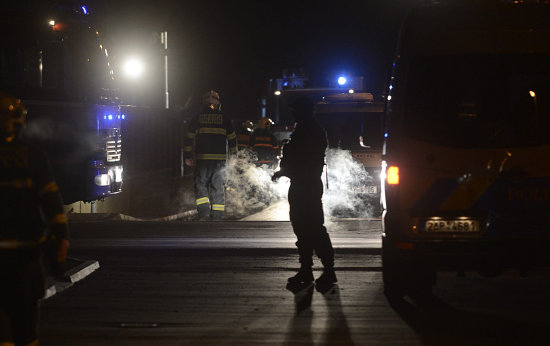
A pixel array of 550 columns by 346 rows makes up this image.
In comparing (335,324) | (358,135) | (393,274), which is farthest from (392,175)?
(358,135)

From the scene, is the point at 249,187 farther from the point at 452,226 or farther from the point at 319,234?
the point at 452,226

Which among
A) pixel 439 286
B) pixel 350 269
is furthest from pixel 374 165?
pixel 439 286

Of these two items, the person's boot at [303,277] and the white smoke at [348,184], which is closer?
the person's boot at [303,277]

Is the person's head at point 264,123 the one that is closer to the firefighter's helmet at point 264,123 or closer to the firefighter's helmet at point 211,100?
the firefighter's helmet at point 264,123

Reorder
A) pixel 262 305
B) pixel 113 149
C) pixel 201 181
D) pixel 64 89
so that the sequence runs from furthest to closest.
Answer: pixel 201 181 → pixel 113 149 → pixel 64 89 → pixel 262 305

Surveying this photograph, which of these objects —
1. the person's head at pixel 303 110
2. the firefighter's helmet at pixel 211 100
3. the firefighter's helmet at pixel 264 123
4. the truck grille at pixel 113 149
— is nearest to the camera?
the person's head at pixel 303 110

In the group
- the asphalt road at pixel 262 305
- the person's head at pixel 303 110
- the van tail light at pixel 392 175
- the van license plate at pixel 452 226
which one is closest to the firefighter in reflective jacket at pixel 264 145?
the asphalt road at pixel 262 305

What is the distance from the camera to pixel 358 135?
52.1ft

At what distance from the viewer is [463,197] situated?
703cm

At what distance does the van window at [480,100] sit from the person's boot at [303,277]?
2.28 meters

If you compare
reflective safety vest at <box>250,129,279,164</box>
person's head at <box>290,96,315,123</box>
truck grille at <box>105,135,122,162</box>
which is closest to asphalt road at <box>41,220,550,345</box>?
person's head at <box>290,96,315,123</box>

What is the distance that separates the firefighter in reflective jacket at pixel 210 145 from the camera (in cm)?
1445

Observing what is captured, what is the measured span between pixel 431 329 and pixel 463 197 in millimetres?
1113

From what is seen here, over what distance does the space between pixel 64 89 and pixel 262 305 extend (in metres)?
6.37
